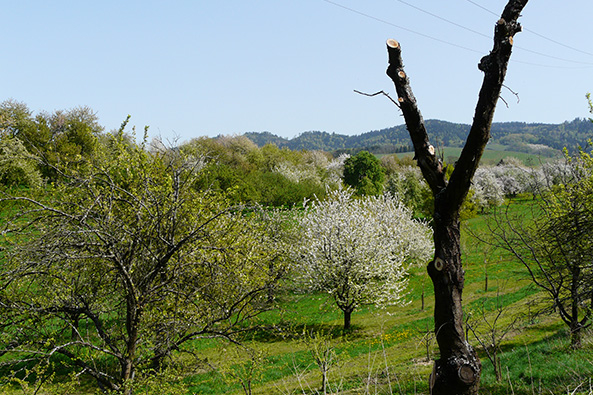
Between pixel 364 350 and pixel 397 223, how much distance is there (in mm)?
17507

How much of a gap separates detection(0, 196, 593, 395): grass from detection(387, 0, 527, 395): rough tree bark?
1.21 feet

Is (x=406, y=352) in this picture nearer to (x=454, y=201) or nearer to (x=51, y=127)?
(x=454, y=201)

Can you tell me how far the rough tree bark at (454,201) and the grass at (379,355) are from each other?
1.21 feet

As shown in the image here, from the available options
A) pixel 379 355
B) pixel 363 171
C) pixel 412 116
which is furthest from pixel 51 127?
pixel 412 116

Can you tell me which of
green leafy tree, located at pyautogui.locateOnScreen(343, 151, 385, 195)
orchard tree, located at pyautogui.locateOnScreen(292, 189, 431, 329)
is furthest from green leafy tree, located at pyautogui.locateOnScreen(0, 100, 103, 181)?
green leafy tree, located at pyautogui.locateOnScreen(343, 151, 385, 195)

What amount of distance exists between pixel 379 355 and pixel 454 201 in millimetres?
12678

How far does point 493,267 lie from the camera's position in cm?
3366

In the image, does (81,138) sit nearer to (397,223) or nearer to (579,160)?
(397,223)

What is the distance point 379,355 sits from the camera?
15.6 metres

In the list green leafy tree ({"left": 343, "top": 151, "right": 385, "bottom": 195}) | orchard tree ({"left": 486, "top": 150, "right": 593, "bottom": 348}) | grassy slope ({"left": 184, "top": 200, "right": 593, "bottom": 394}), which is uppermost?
green leafy tree ({"left": 343, "top": 151, "right": 385, "bottom": 195})

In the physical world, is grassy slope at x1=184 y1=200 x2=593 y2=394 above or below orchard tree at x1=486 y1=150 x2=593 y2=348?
below

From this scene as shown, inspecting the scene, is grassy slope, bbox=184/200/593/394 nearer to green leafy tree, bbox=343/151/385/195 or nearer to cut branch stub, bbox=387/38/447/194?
cut branch stub, bbox=387/38/447/194

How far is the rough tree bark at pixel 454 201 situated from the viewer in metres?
4.34

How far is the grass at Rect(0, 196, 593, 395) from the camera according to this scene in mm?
8070
